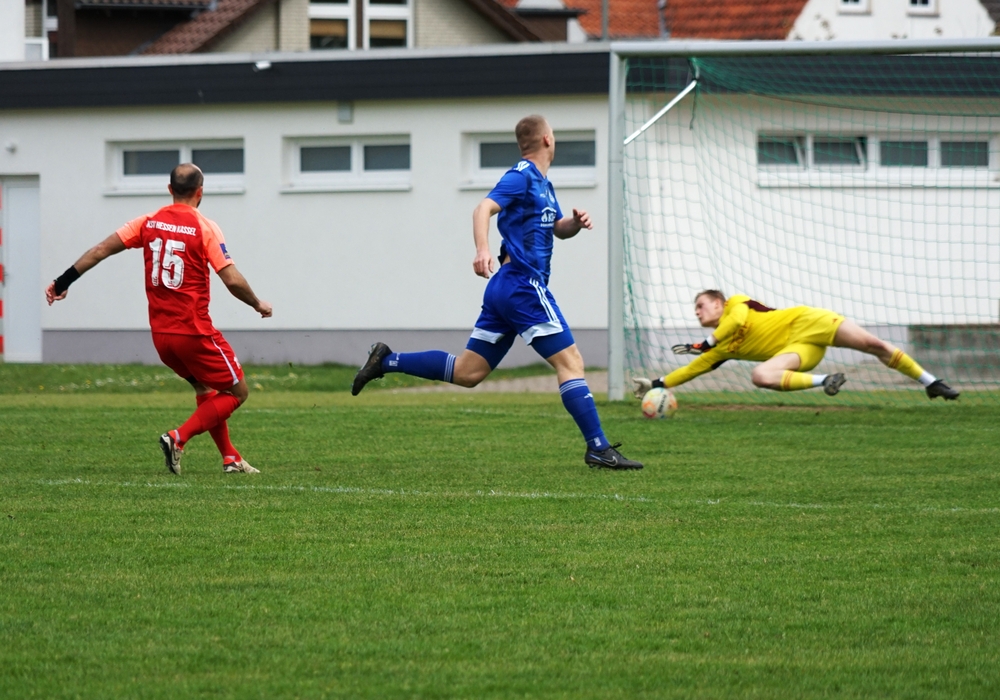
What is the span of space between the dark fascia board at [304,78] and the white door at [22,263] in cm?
145

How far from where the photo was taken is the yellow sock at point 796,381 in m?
10.7

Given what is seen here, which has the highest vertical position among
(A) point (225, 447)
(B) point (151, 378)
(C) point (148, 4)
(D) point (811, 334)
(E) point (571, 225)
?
(C) point (148, 4)

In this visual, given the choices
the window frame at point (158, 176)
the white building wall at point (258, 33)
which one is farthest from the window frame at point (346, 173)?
the white building wall at point (258, 33)

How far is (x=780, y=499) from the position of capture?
22.5 ft

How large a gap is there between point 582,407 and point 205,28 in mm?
24369

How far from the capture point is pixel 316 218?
20203 mm

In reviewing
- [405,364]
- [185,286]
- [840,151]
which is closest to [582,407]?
[405,364]

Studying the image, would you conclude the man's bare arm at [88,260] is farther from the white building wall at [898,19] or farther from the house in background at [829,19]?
the white building wall at [898,19]

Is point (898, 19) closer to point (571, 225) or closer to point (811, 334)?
point (811, 334)

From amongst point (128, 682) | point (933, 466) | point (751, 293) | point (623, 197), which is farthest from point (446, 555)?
point (751, 293)

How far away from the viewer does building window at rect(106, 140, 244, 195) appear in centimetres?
2067

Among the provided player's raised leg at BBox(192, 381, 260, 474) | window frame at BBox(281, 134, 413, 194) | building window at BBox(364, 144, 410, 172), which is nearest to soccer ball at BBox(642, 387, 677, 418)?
player's raised leg at BBox(192, 381, 260, 474)

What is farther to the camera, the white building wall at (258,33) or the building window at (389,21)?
→ the building window at (389,21)

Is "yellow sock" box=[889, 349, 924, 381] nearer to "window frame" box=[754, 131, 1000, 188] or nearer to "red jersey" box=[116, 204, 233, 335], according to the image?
"window frame" box=[754, 131, 1000, 188]
